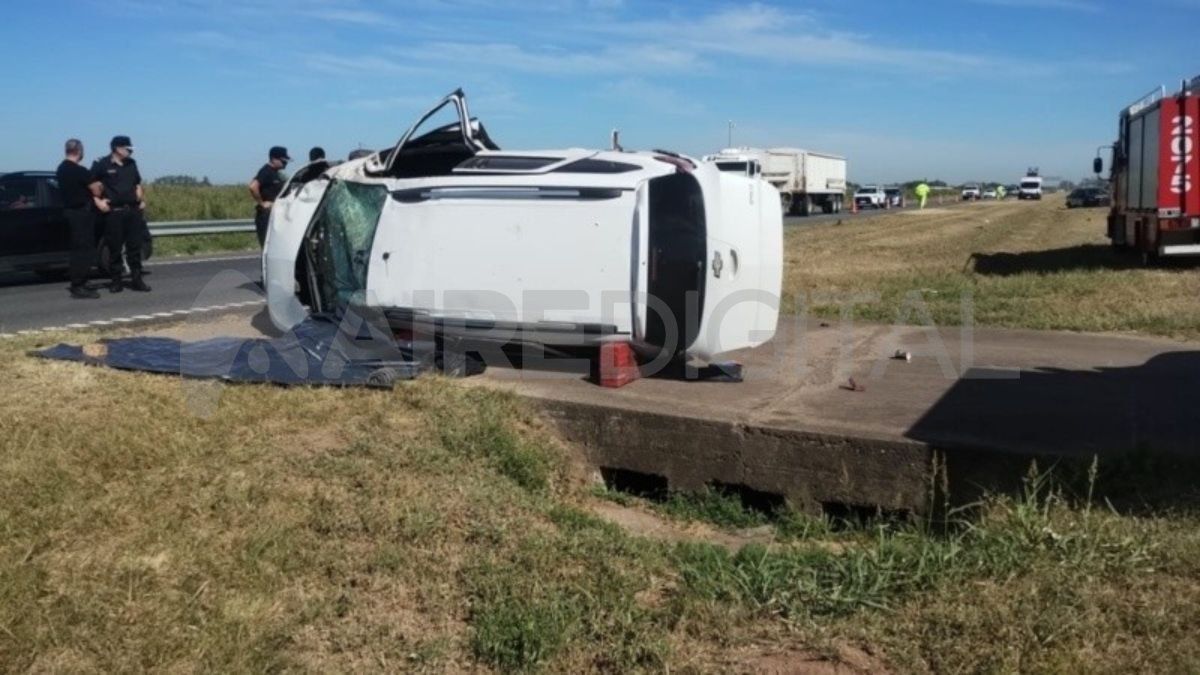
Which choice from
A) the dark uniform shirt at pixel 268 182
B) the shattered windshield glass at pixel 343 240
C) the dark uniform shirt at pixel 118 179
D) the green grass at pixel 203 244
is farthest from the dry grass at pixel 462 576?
the green grass at pixel 203 244

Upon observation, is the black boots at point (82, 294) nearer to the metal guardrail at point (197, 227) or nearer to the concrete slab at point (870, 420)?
the concrete slab at point (870, 420)

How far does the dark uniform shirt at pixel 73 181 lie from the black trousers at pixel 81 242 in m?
0.18

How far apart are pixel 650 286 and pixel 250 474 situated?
8.51 feet

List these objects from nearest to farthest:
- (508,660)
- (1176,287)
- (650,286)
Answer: (508,660) → (650,286) → (1176,287)

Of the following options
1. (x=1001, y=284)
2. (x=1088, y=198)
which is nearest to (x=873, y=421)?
(x=1001, y=284)

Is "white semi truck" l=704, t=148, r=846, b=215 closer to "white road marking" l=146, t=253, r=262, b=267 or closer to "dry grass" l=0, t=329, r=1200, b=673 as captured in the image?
"white road marking" l=146, t=253, r=262, b=267

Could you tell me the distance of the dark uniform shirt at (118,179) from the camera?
11.7 meters

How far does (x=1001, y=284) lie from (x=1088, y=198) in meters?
49.2

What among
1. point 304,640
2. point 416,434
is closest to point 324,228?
point 416,434

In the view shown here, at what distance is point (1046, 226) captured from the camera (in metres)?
32.7

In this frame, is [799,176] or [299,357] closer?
[299,357]

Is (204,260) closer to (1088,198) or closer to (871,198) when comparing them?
(1088,198)

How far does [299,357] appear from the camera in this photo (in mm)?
6676

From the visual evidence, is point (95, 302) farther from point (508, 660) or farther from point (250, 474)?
point (508, 660)
